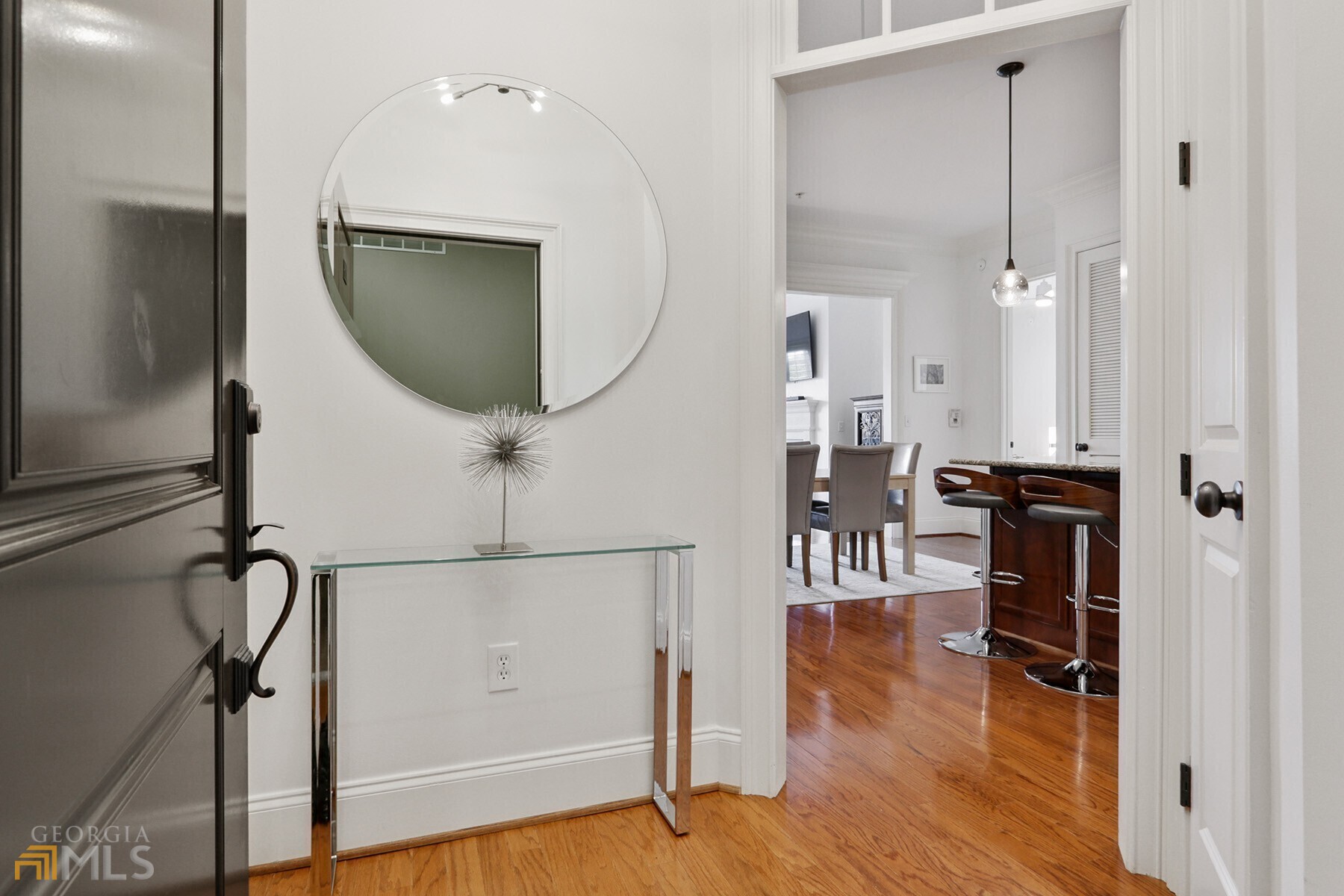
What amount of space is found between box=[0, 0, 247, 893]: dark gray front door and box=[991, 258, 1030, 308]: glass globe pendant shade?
15.5 feet

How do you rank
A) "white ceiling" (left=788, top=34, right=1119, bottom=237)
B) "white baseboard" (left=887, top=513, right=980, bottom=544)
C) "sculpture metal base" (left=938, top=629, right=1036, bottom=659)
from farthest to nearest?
"white baseboard" (left=887, top=513, right=980, bottom=544)
"white ceiling" (left=788, top=34, right=1119, bottom=237)
"sculpture metal base" (left=938, top=629, right=1036, bottom=659)

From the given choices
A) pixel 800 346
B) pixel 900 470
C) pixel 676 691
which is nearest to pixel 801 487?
pixel 900 470

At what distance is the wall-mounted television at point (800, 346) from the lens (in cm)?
822

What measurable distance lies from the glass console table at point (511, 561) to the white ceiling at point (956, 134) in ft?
7.98

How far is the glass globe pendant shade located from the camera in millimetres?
4574

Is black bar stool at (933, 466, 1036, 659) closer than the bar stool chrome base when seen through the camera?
No

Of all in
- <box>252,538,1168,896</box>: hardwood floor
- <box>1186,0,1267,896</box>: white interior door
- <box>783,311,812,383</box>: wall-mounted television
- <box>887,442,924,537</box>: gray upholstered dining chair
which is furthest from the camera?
<box>783,311,812,383</box>: wall-mounted television

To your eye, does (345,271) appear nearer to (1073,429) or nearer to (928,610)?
(928,610)

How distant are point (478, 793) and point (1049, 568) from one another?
2.68 meters

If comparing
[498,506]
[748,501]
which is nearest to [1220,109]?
[748,501]

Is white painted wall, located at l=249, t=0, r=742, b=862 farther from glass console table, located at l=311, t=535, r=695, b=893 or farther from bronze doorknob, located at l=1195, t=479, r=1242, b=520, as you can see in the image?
bronze doorknob, located at l=1195, t=479, r=1242, b=520

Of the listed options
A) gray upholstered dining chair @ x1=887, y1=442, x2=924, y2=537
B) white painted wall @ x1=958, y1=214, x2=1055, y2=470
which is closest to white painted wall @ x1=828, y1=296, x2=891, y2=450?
white painted wall @ x1=958, y1=214, x2=1055, y2=470

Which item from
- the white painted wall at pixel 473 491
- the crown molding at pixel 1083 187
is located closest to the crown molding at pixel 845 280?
the crown molding at pixel 1083 187

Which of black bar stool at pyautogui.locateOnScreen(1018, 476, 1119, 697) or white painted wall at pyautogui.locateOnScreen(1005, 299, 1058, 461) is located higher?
white painted wall at pyautogui.locateOnScreen(1005, 299, 1058, 461)
